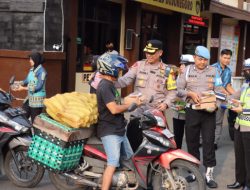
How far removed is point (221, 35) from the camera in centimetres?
2130

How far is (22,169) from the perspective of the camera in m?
5.58

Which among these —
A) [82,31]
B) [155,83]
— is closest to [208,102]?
[155,83]

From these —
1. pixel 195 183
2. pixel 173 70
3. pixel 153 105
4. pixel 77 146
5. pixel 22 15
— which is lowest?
pixel 195 183

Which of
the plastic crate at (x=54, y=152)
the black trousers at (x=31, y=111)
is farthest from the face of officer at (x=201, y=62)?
the black trousers at (x=31, y=111)

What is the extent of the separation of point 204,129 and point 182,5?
390 inches

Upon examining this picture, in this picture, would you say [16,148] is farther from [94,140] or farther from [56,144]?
[94,140]

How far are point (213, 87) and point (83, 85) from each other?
7.28 meters

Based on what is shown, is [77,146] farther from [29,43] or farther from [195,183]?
[29,43]

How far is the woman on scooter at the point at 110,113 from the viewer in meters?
4.77

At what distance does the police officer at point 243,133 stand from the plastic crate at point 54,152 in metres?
2.02

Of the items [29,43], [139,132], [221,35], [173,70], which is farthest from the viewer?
[221,35]

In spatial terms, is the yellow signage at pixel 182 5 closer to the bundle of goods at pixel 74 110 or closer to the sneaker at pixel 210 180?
the sneaker at pixel 210 180

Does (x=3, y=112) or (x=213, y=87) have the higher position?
(x=213, y=87)

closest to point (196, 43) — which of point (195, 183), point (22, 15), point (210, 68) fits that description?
point (22, 15)
